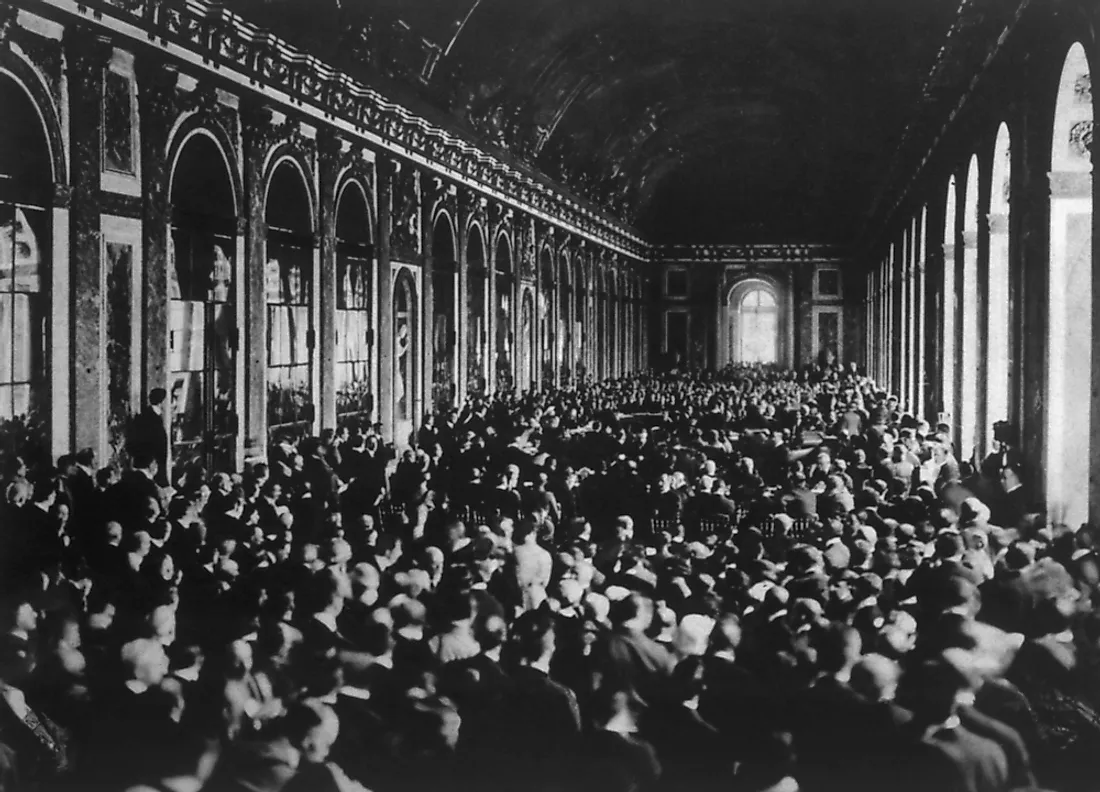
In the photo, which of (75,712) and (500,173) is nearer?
(75,712)

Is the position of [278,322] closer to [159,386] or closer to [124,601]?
[159,386]

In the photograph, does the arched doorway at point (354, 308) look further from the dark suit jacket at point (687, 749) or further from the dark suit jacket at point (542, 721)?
the dark suit jacket at point (687, 749)

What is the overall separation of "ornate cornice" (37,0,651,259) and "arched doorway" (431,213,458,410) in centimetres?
133

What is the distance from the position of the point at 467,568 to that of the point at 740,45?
21.5 m

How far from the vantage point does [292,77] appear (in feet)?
59.2

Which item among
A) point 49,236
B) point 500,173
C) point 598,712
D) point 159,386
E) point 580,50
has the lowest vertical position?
point 598,712

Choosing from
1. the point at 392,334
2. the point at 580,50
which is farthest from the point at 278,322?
the point at 580,50

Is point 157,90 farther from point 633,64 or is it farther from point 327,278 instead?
point 633,64

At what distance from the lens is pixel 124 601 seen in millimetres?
7121

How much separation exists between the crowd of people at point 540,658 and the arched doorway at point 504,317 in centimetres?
2057

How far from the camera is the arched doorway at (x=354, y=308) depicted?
2066 cm

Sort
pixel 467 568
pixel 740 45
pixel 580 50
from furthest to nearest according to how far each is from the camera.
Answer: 1. pixel 740 45
2. pixel 580 50
3. pixel 467 568

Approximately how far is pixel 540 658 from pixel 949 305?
19.9m

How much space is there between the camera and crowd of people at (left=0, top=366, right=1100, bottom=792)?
215 inches
